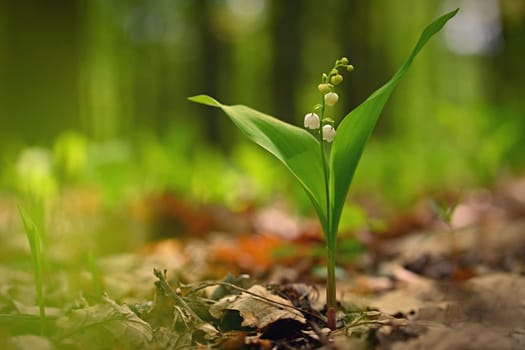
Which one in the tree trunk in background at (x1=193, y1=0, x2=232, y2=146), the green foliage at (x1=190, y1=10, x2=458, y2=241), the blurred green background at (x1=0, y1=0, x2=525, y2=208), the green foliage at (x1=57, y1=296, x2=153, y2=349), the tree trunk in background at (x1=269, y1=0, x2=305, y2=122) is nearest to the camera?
the green foliage at (x1=57, y1=296, x2=153, y2=349)

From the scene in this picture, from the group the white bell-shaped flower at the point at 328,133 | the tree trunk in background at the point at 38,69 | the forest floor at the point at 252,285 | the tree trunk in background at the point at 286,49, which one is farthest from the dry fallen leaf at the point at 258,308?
the tree trunk in background at the point at 286,49

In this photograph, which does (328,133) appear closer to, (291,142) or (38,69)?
(291,142)

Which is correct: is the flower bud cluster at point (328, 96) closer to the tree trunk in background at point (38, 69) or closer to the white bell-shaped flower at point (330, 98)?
the white bell-shaped flower at point (330, 98)

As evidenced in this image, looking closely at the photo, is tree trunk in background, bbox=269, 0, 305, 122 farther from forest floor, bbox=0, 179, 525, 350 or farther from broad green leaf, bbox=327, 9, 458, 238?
broad green leaf, bbox=327, 9, 458, 238

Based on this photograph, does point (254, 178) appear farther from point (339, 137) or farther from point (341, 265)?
point (339, 137)

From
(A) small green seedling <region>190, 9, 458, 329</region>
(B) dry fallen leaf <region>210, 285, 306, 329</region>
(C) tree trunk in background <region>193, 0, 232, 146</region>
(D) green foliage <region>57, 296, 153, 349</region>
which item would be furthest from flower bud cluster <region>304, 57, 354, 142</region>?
(C) tree trunk in background <region>193, 0, 232, 146</region>
